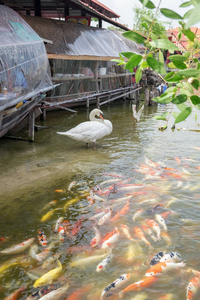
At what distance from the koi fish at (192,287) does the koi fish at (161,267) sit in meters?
0.33

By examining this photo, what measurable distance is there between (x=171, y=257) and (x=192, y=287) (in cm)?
57

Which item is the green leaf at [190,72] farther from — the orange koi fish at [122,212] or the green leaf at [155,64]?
the orange koi fish at [122,212]

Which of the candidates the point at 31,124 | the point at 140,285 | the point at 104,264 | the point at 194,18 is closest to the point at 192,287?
the point at 140,285

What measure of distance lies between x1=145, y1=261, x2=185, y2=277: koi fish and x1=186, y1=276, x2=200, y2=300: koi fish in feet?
1.09

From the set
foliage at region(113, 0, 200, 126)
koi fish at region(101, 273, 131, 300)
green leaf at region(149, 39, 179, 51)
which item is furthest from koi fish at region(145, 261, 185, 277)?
green leaf at region(149, 39, 179, 51)

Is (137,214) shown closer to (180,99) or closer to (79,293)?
(79,293)

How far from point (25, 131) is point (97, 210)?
23.7 ft

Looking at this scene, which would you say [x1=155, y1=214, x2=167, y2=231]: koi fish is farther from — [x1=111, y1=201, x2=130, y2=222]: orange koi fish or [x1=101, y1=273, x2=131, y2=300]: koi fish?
[x1=101, y1=273, x2=131, y2=300]: koi fish

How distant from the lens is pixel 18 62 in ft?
28.0

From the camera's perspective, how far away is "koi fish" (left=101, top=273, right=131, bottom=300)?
13.3ft

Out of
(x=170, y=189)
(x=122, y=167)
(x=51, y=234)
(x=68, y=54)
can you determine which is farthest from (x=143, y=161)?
(x=68, y=54)

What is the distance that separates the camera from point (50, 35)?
13867mm

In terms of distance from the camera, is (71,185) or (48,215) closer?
(48,215)

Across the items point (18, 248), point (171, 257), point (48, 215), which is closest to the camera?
point (171, 257)
